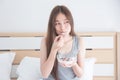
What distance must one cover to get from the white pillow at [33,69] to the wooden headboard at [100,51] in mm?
141

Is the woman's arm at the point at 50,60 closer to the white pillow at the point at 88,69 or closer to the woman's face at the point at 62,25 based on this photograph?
the woman's face at the point at 62,25

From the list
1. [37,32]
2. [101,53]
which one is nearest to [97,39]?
[101,53]

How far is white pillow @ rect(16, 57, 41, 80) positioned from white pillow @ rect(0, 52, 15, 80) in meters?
0.10

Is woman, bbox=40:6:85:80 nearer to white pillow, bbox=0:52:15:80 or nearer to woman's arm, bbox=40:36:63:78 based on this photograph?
woman's arm, bbox=40:36:63:78

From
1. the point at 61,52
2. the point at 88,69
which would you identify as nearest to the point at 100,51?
the point at 88,69

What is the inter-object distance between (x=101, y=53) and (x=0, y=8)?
1187mm

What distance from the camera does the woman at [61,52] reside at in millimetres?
1605

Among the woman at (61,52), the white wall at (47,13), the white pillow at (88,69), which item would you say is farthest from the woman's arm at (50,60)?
the white wall at (47,13)

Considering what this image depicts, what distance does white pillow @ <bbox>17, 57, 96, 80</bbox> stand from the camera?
2123mm

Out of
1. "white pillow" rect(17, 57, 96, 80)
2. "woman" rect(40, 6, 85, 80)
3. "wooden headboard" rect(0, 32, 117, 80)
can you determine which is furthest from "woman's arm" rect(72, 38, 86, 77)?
"wooden headboard" rect(0, 32, 117, 80)

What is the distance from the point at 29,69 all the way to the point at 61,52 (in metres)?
0.65

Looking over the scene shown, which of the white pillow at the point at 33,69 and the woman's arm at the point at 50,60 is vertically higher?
the woman's arm at the point at 50,60

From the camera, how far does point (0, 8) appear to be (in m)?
2.50

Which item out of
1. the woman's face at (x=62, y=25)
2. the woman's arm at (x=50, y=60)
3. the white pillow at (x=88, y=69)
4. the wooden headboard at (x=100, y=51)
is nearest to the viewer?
the woman's arm at (x=50, y=60)
